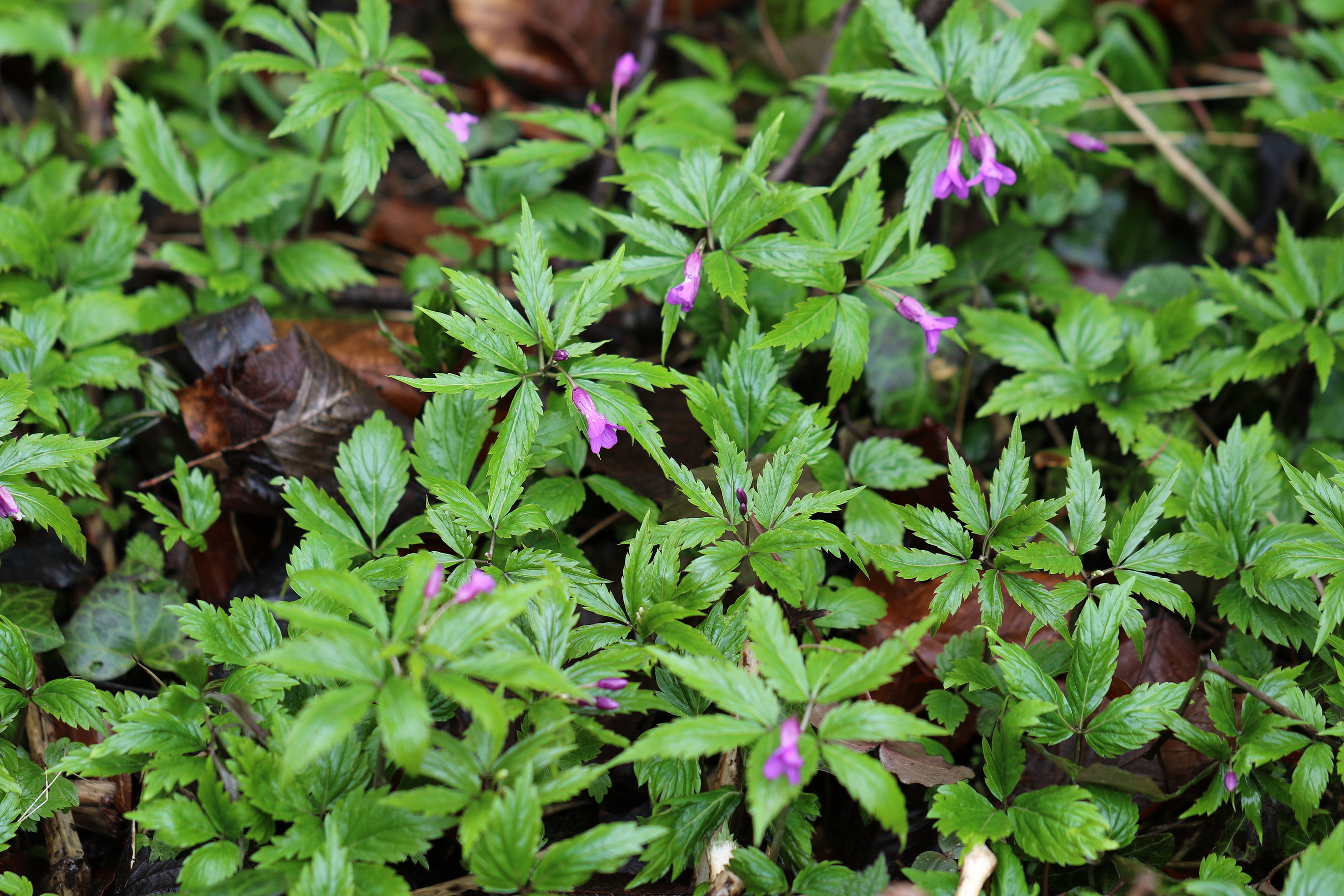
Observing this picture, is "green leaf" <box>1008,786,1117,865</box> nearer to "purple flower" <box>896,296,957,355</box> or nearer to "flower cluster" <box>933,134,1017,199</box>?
"purple flower" <box>896,296,957,355</box>

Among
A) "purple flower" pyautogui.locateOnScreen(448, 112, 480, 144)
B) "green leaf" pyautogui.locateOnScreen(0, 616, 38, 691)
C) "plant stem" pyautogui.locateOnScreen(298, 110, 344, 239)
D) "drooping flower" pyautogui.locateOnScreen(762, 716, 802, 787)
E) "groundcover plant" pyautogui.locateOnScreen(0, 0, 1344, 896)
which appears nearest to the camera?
"drooping flower" pyautogui.locateOnScreen(762, 716, 802, 787)

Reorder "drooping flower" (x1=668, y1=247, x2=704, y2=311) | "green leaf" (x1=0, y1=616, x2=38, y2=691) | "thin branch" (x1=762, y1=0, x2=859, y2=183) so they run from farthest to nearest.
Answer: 1. "thin branch" (x1=762, y1=0, x2=859, y2=183)
2. "drooping flower" (x1=668, y1=247, x2=704, y2=311)
3. "green leaf" (x1=0, y1=616, x2=38, y2=691)

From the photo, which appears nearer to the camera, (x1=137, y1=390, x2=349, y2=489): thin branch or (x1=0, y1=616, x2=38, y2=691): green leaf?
(x1=0, y1=616, x2=38, y2=691): green leaf

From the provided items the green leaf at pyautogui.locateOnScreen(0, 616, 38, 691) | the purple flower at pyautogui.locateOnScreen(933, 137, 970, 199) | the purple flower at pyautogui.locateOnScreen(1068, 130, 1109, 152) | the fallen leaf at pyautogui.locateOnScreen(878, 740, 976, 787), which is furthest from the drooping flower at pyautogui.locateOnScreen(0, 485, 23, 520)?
the purple flower at pyautogui.locateOnScreen(1068, 130, 1109, 152)

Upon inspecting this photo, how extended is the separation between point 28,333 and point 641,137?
1.87m

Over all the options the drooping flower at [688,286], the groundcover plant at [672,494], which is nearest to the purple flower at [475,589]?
the groundcover plant at [672,494]

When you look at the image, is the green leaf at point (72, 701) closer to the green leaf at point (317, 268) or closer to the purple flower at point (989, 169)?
the green leaf at point (317, 268)

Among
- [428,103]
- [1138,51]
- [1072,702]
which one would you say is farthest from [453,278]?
[1138,51]

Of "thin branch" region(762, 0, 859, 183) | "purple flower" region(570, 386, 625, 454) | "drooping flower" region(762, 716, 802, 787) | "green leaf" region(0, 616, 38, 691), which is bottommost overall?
"green leaf" region(0, 616, 38, 691)

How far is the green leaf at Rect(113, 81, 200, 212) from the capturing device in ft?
9.77

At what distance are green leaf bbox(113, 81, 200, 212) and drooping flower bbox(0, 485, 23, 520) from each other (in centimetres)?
134

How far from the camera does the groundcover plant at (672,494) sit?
171 cm

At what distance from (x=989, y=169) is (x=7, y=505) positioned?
2558 mm

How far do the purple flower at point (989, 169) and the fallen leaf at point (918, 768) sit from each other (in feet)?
4.96
